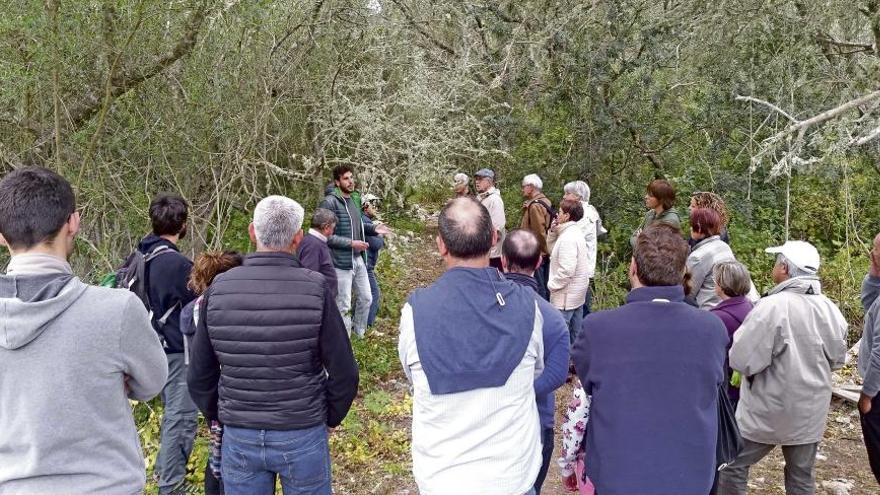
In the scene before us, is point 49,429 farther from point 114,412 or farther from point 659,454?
point 659,454

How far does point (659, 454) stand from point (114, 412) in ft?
6.41

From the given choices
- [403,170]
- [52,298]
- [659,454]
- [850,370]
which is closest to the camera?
[52,298]

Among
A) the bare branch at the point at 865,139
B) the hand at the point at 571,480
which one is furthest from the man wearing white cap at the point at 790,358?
the bare branch at the point at 865,139

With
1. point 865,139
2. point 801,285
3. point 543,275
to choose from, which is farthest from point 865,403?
point 543,275

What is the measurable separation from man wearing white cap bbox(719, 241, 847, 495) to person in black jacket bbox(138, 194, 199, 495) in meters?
3.22

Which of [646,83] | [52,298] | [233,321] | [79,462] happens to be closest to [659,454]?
[233,321]

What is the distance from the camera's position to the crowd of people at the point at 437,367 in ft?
6.72

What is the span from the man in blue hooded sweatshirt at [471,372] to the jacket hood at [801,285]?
1794mm

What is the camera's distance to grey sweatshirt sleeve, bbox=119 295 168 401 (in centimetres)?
213

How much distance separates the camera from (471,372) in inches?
95.5

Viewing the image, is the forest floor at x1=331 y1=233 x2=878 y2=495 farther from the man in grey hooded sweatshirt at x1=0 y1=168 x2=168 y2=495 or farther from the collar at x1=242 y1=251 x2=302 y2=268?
the man in grey hooded sweatshirt at x1=0 y1=168 x2=168 y2=495

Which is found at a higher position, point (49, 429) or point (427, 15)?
point (427, 15)

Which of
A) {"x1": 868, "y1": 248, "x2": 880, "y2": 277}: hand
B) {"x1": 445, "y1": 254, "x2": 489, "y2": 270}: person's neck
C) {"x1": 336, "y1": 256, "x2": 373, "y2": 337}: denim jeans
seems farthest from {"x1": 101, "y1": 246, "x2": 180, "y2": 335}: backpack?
{"x1": 868, "y1": 248, "x2": 880, "y2": 277}: hand

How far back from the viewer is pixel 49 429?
2.03 m
